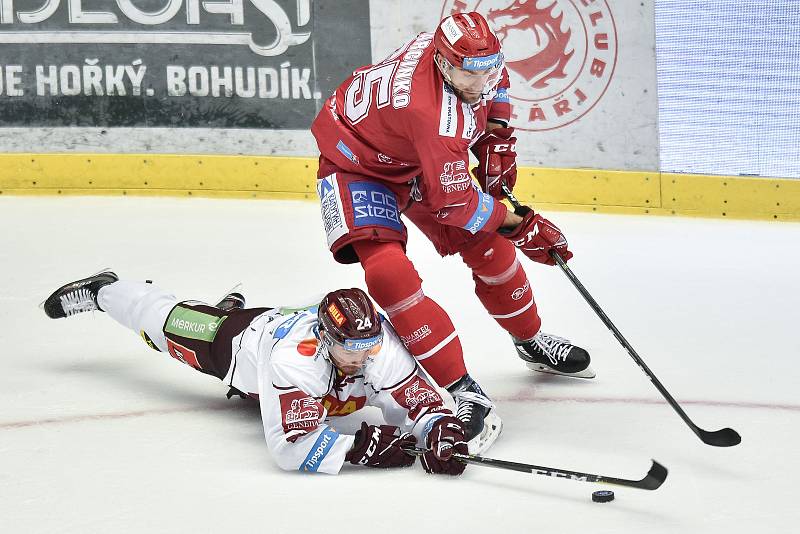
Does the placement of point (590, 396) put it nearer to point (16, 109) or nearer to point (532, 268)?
point (532, 268)

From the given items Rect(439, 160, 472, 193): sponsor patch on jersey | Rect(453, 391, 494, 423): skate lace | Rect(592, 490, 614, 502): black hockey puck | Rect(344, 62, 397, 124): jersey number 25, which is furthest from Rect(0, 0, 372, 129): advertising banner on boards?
Rect(592, 490, 614, 502): black hockey puck

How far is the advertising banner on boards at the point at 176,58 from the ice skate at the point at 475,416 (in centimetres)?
396

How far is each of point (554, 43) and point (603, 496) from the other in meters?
4.55

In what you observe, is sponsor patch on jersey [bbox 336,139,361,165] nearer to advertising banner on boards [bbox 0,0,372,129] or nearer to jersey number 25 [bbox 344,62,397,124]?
jersey number 25 [bbox 344,62,397,124]

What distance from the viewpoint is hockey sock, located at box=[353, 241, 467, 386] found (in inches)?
135

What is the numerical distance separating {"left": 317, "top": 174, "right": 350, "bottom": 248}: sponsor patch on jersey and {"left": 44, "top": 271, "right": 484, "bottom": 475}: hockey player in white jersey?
12.1 inches

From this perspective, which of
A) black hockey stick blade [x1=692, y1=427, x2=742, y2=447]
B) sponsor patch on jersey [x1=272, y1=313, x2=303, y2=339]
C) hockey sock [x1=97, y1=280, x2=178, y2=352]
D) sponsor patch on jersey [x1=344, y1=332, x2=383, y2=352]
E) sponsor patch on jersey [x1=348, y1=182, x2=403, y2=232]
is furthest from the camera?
hockey sock [x1=97, y1=280, x2=178, y2=352]

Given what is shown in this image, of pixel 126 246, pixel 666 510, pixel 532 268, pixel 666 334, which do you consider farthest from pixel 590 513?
pixel 126 246

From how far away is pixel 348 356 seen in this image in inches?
124

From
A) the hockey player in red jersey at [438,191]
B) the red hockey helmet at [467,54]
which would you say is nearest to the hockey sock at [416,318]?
the hockey player in red jersey at [438,191]

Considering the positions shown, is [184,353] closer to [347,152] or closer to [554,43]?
[347,152]

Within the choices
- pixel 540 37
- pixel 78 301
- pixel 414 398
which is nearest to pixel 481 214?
pixel 414 398

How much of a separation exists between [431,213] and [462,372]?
0.57 metres

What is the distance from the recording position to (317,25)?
7172 mm
